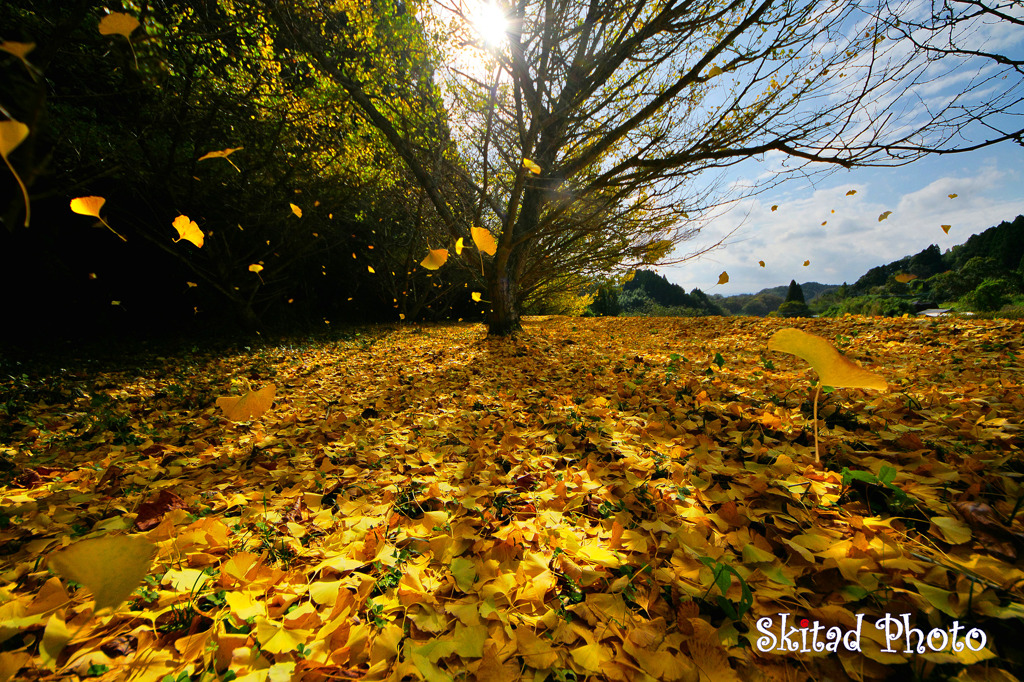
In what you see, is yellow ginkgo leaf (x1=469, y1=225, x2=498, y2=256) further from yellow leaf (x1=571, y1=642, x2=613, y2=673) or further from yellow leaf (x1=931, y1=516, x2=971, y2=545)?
yellow leaf (x1=931, y1=516, x2=971, y2=545)

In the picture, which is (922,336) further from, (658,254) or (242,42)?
(242,42)

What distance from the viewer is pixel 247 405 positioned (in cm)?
242

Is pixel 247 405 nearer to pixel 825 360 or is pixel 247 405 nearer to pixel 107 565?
pixel 107 565

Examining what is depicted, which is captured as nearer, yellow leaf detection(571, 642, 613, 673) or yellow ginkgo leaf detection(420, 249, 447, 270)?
yellow leaf detection(571, 642, 613, 673)

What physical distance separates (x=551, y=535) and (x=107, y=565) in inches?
49.0

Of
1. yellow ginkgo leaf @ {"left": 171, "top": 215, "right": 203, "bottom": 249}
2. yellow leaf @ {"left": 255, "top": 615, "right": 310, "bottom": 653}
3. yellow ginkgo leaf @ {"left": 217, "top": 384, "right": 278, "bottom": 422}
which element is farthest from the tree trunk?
yellow leaf @ {"left": 255, "top": 615, "right": 310, "bottom": 653}

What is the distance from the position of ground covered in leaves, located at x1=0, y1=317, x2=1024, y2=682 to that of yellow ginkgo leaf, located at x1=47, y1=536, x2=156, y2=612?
32 millimetres

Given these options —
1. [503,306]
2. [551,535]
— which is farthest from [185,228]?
[503,306]

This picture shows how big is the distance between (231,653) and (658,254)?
6.35 m

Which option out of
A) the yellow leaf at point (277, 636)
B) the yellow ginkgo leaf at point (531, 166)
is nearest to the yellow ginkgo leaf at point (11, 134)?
the yellow leaf at point (277, 636)

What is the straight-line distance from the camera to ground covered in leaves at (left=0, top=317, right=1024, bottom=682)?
774mm

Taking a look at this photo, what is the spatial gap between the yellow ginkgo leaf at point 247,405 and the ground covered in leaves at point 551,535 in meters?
0.09

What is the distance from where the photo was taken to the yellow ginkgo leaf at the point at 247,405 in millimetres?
2090

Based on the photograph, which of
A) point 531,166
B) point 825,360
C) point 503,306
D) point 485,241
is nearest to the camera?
point 825,360
